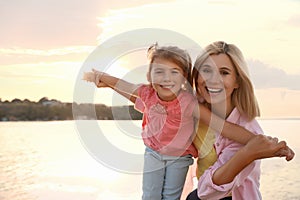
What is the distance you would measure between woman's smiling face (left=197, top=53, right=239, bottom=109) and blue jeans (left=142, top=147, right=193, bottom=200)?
223mm

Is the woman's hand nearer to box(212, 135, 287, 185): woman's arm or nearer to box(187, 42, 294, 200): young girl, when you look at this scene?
box(212, 135, 287, 185): woman's arm

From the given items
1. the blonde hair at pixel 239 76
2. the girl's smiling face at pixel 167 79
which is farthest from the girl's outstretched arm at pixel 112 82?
the blonde hair at pixel 239 76

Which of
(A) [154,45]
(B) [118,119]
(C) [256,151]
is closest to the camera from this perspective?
(C) [256,151]

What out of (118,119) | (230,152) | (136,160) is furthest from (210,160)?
(118,119)

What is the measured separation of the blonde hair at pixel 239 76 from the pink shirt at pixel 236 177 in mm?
27

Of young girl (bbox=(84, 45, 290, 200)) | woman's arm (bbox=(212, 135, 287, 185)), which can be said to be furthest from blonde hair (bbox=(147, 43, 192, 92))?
woman's arm (bbox=(212, 135, 287, 185))

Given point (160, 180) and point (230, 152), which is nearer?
point (230, 152)

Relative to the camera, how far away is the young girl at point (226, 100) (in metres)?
1.73

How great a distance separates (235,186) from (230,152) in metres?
0.11

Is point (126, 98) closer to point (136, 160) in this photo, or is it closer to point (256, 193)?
point (136, 160)

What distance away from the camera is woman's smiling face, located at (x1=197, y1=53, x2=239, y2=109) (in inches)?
68.7

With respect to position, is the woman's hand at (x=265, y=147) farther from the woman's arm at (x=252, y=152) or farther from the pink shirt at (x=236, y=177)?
the pink shirt at (x=236, y=177)

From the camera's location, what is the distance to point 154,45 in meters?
1.85

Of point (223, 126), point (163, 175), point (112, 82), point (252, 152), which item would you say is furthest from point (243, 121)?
point (112, 82)
